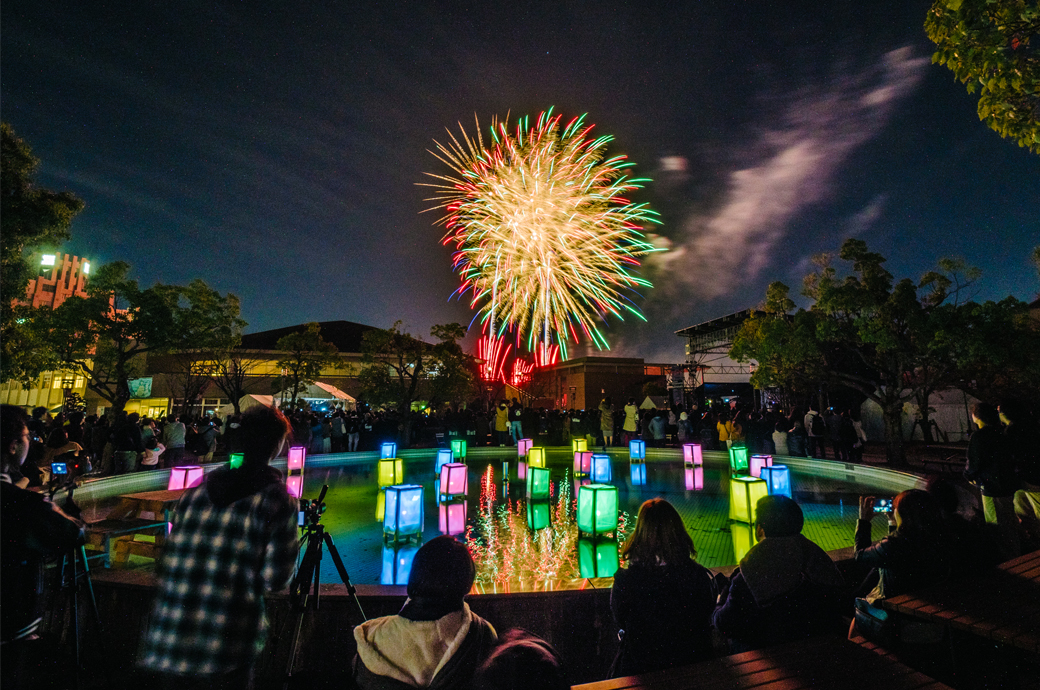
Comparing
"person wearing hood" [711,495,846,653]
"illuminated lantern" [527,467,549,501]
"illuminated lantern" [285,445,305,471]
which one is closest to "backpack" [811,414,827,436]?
"illuminated lantern" [527,467,549,501]

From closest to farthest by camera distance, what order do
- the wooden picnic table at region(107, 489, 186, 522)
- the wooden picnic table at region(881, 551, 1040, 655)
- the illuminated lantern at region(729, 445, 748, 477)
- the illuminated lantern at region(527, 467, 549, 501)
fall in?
the wooden picnic table at region(881, 551, 1040, 655) → the wooden picnic table at region(107, 489, 186, 522) → the illuminated lantern at region(527, 467, 549, 501) → the illuminated lantern at region(729, 445, 748, 477)

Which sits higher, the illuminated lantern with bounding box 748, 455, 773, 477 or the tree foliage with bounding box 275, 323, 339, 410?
the tree foliage with bounding box 275, 323, 339, 410

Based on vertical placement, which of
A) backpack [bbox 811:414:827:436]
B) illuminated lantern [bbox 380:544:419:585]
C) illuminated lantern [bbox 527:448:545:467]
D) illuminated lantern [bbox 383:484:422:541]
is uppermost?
backpack [bbox 811:414:827:436]

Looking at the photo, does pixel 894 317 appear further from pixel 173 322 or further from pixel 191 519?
pixel 173 322

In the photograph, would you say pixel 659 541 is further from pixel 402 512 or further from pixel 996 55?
pixel 996 55

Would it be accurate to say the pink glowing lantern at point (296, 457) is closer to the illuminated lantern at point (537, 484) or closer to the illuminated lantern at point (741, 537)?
the illuminated lantern at point (537, 484)

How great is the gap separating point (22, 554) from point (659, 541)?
332cm

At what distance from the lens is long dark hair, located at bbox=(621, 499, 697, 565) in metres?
2.62

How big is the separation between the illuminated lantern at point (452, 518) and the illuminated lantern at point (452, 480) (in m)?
0.24

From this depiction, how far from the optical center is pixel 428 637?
1846 mm

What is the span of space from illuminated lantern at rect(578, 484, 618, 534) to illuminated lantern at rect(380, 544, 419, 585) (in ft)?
7.69

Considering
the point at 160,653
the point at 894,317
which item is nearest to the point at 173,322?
the point at 160,653

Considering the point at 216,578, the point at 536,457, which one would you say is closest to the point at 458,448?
the point at 536,457

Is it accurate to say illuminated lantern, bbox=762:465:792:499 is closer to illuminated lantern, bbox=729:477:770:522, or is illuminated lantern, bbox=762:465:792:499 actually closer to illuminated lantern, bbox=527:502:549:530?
illuminated lantern, bbox=729:477:770:522
